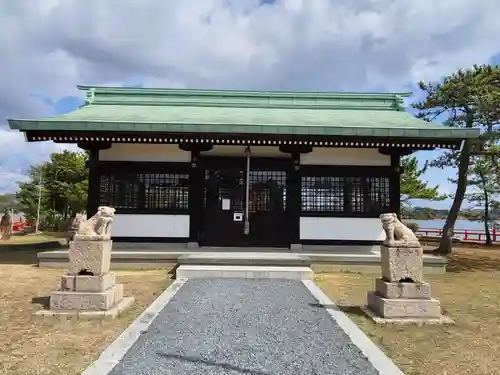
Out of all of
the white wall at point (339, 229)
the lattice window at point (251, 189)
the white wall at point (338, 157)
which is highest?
the white wall at point (338, 157)

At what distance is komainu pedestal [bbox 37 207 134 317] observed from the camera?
20.9 ft

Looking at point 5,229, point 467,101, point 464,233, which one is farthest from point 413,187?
point 5,229

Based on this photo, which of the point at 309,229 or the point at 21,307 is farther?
the point at 309,229

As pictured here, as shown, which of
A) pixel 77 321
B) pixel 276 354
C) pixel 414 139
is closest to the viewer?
pixel 276 354

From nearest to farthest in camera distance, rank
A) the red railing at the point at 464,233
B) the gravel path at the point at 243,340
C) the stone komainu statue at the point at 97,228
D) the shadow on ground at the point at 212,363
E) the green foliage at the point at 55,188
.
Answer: the shadow on ground at the point at 212,363 < the gravel path at the point at 243,340 < the stone komainu statue at the point at 97,228 < the red railing at the point at 464,233 < the green foliage at the point at 55,188

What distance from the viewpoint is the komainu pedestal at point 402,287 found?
626cm

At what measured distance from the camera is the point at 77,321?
20.0ft

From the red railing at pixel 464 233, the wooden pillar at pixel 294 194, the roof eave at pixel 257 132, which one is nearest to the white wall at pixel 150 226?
the roof eave at pixel 257 132

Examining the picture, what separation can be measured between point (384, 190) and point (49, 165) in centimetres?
2574

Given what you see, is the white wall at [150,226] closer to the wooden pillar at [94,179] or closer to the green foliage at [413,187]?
the wooden pillar at [94,179]

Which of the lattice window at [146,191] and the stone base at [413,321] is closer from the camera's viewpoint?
the stone base at [413,321]

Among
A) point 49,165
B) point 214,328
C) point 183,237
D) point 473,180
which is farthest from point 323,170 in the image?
point 49,165

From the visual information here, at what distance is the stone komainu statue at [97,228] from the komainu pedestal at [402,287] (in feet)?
14.6

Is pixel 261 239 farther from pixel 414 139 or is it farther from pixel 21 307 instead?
pixel 21 307
